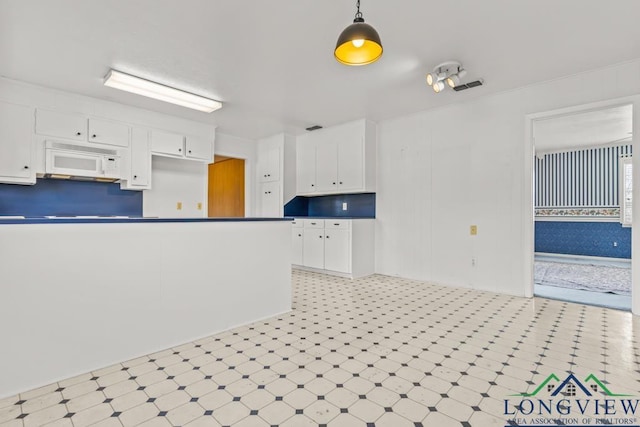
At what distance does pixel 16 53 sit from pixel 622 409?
5.34 meters

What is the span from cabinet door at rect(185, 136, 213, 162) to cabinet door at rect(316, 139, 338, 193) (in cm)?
187

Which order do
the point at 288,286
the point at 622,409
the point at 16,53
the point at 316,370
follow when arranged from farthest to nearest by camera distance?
the point at 288,286 < the point at 16,53 < the point at 316,370 < the point at 622,409

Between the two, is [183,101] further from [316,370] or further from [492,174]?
[492,174]

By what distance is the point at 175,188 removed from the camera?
5430mm

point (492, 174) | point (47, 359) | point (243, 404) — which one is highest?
point (492, 174)

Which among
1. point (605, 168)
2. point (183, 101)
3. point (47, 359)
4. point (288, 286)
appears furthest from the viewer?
point (605, 168)

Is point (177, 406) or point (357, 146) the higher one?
point (357, 146)

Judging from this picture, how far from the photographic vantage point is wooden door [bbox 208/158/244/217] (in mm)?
6922

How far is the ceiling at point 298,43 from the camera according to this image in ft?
8.06

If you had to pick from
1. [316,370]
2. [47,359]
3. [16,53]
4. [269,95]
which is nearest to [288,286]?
[316,370]

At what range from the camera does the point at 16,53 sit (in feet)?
10.2

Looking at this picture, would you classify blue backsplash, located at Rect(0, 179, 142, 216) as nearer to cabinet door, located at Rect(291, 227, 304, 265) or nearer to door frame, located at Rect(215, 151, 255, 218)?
door frame, located at Rect(215, 151, 255, 218)

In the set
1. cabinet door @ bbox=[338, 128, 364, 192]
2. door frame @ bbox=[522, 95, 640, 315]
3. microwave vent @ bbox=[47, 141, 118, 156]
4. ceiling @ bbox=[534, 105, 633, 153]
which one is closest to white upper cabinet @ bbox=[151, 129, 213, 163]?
microwave vent @ bbox=[47, 141, 118, 156]

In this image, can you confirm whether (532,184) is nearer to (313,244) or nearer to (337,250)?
(337,250)
